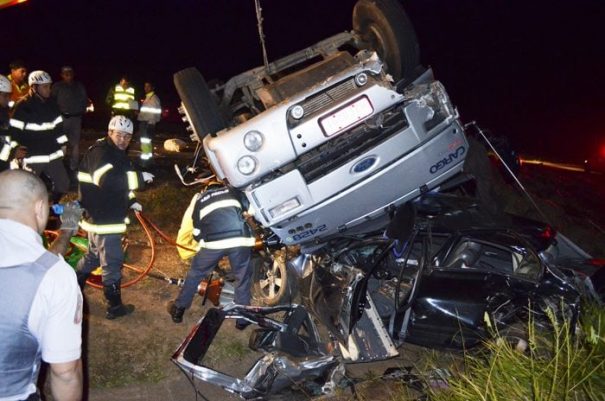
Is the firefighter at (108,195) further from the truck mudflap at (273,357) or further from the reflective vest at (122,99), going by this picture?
the reflective vest at (122,99)

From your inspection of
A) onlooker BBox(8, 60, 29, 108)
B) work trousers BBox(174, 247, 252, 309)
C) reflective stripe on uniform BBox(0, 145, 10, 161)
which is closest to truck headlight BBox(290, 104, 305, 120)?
work trousers BBox(174, 247, 252, 309)

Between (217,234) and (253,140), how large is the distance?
0.94 meters

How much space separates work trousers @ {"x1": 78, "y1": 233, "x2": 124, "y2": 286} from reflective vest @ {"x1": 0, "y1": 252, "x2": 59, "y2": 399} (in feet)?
8.35

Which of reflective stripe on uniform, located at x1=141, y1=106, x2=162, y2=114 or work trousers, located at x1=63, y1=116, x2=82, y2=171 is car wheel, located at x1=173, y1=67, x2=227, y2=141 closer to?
work trousers, located at x1=63, y1=116, x2=82, y2=171

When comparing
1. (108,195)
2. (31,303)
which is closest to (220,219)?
(108,195)

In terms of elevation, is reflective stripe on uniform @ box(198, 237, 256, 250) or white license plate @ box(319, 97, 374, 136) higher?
white license plate @ box(319, 97, 374, 136)

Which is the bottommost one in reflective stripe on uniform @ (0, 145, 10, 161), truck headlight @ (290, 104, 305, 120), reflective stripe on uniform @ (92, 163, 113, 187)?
truck headlight @ (290, 104, 305, 120)

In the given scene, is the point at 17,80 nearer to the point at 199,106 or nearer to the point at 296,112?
the point at 199,106

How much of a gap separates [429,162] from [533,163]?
807 centimetres

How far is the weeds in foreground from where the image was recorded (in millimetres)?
2768

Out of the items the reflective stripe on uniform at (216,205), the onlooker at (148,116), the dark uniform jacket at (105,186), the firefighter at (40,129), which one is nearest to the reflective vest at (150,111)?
the onlooker at (148,116)

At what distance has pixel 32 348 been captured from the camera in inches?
86.7

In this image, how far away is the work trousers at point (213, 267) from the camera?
187 inches

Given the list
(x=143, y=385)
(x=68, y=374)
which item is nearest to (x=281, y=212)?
(x=143, y=385)
